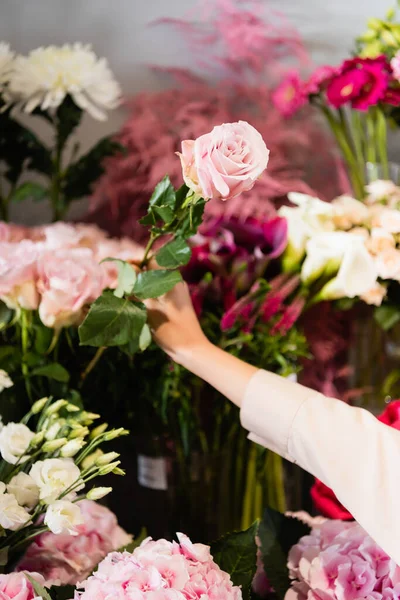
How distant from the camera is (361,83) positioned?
0.98m

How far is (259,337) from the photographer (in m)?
0.88

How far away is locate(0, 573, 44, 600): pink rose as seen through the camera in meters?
0.53

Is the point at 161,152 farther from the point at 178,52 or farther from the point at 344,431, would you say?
the point at 344,431

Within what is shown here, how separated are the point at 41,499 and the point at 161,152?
0.66 m

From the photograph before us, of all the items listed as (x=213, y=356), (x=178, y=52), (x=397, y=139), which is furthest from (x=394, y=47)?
(x=213, y=356)

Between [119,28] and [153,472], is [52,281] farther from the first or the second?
[119,28]

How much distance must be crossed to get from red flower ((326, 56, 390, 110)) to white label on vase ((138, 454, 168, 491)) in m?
0.56

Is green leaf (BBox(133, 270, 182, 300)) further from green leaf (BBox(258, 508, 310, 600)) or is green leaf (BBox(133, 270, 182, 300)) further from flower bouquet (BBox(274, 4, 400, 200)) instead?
flower bouquet (BBox(274, 4, 400, 200))

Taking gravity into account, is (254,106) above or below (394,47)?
below

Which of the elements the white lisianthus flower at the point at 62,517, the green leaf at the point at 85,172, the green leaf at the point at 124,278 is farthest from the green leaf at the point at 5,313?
the green leaf at the point at 85,172

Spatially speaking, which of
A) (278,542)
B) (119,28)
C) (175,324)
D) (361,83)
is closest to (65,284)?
(175,324)

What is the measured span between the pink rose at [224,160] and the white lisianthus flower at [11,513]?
0.30 metres

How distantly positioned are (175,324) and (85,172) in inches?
17.2

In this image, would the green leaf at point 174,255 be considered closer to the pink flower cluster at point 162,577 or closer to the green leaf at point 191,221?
the green leaf at point 191,221
